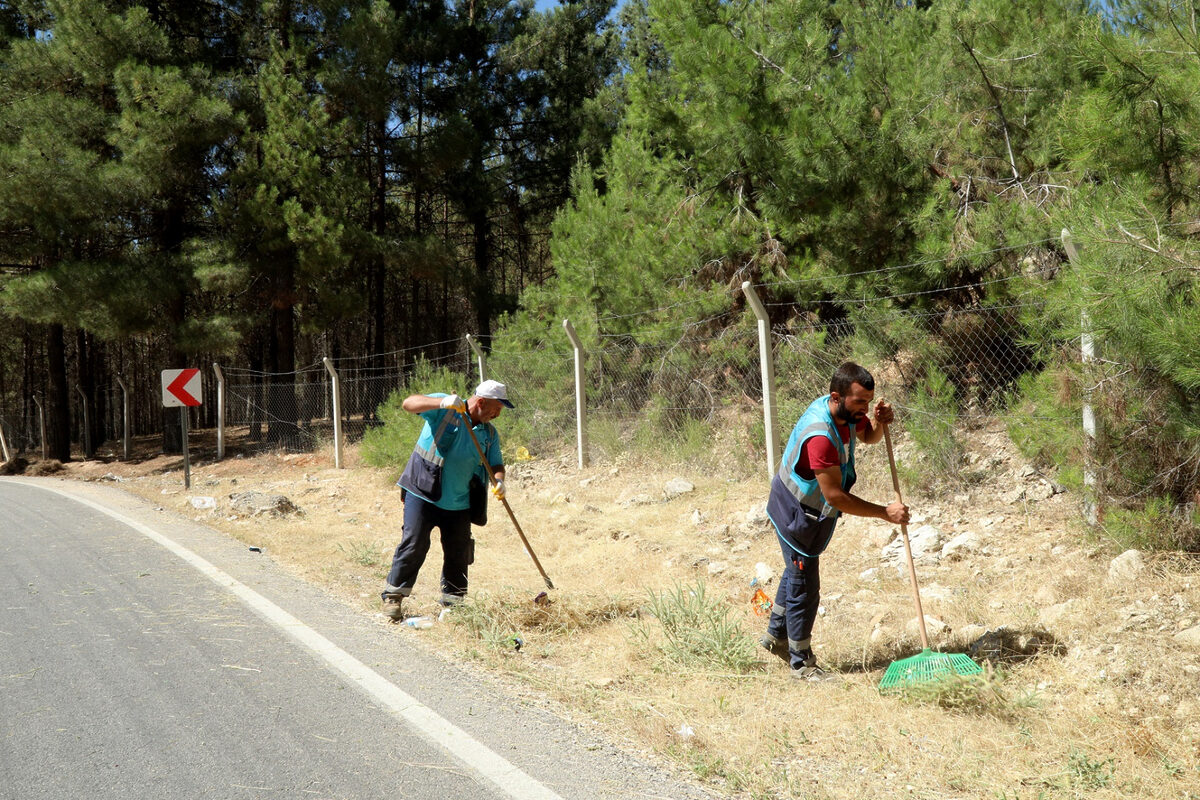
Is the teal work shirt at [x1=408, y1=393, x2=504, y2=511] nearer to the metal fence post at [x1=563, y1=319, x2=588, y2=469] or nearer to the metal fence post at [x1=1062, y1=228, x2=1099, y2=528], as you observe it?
the metal fence post at [x1=1062, y1=228, x2=1099, y2=528]

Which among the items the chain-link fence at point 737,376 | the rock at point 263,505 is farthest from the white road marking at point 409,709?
the chain-link fence at point 737,376

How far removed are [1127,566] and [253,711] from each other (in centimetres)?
486

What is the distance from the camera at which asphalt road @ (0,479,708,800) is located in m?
3.32

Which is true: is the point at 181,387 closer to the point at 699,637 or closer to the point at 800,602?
the point at 699,637

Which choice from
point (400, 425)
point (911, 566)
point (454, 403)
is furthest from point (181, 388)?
point (911, 566)

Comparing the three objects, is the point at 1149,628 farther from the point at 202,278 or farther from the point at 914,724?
the point at 202,278

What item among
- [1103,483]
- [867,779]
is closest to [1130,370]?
[1103,483]

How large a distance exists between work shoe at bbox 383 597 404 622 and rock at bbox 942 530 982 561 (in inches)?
150

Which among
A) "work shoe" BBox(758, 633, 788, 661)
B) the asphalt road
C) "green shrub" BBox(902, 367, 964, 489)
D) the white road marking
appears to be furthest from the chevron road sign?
"work shoe" BBox(758, 633, 788, 661)

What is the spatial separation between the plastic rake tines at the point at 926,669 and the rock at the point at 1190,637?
1.13 meters

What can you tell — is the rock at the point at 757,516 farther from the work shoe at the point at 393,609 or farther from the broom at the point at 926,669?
the broom at the point at 926,669

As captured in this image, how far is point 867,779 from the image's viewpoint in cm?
339

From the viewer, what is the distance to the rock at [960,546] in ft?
20.7

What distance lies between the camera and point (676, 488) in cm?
931
